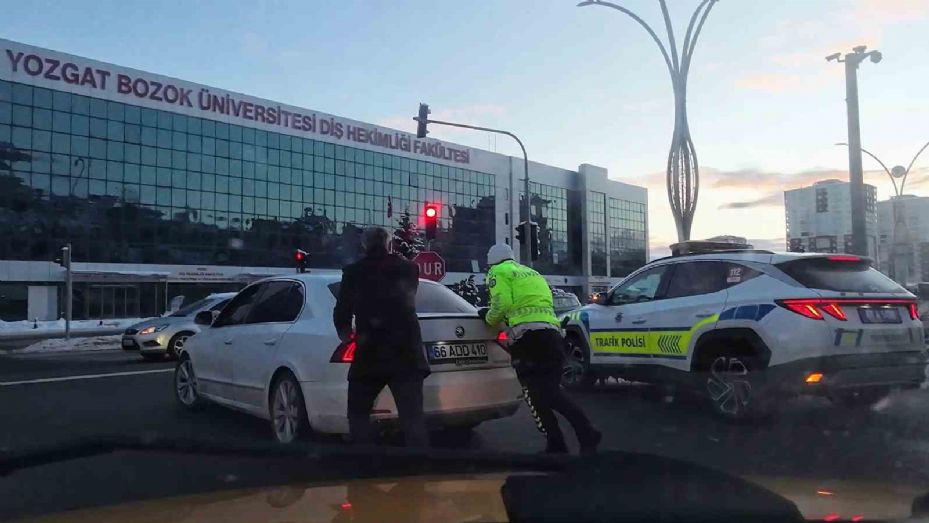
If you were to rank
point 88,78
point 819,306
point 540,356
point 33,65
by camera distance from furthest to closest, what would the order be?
point 88,78
point 33,65
point 819,306
point 540,356

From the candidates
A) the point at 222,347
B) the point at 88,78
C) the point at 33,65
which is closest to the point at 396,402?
the point at 222,347

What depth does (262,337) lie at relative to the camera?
20.8 ft

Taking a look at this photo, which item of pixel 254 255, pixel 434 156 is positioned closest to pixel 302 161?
pixel 254 255

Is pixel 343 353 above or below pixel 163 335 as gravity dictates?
above

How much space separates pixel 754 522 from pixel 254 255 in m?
49.1

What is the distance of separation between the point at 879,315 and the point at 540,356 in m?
3.53

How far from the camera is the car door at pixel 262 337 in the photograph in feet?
20.3

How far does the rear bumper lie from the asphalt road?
413mm

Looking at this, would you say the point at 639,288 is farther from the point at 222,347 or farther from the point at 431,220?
the point at 431,220

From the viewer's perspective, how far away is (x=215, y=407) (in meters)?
8.12

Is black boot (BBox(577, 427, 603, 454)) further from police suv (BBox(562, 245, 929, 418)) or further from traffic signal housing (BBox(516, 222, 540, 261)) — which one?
traffic signal housing (BBox(516, 222, 540, 261))

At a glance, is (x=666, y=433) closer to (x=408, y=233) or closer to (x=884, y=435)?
(x=884, y=435)

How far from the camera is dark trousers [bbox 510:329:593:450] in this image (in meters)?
5.50

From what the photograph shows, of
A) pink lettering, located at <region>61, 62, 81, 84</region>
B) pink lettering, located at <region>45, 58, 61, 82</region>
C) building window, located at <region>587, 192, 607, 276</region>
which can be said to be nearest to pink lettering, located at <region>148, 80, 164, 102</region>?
pink lettering, located at <region>61, 62, 81, 84</region>
